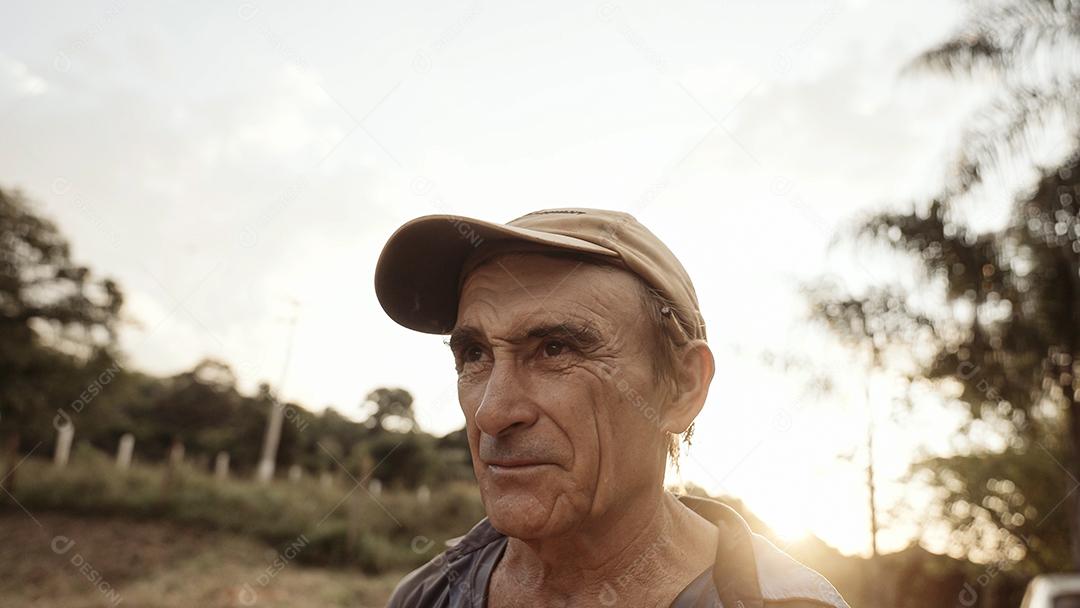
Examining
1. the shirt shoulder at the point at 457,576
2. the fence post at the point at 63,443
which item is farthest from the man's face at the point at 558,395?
the fence post at the point at 63,443

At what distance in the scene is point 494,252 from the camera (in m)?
1.87

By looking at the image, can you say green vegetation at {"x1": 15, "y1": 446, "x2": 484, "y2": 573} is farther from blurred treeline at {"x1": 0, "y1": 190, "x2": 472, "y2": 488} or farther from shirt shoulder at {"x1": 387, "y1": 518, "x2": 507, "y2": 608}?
shirt shoulder at {"x1": 387, "y1": 518, "x2": 507, "y2": 608}

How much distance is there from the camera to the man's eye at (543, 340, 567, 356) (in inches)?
67.8

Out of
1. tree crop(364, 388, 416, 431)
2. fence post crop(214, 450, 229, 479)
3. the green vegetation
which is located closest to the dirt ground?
the green vegetation

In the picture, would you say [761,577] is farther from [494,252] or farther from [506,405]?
[494,252]

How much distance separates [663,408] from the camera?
71.6 inches

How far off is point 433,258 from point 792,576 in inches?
46.1

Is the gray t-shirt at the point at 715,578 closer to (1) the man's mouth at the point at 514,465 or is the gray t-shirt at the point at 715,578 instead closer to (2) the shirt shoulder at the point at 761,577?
(2) the shirt shoulder at the point at 761,577

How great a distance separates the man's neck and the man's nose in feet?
1.05

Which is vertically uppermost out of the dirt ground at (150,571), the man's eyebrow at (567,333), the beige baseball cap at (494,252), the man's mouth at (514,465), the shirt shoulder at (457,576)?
the beige baseball cap at (494,252)

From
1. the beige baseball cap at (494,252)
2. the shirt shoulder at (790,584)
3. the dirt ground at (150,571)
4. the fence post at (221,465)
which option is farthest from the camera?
the fence post at (221,465)

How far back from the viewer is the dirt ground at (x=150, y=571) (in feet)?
39.8

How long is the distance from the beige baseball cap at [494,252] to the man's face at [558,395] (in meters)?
→ 0.06

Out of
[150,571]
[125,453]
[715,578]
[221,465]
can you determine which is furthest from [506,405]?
[125,453]
